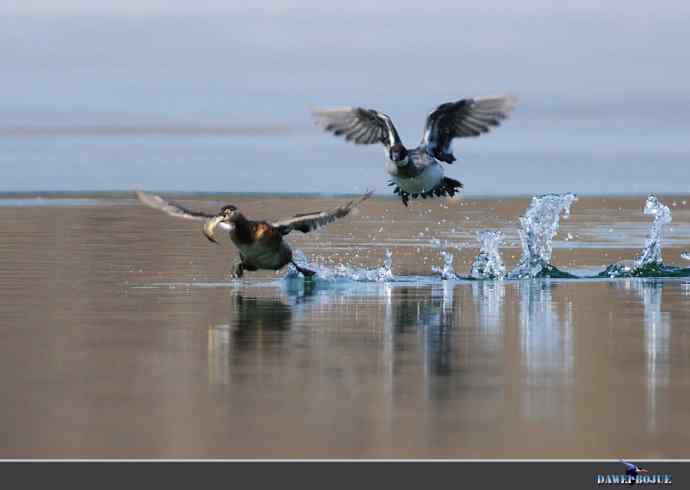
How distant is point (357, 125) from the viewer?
76.4ft

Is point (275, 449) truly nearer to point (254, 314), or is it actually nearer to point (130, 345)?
point (130, 345)

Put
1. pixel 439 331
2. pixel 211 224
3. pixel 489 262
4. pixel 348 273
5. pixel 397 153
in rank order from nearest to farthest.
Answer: pixel 439 331 < pixel 211 224 < pixel 397 153 < pixel 348 273 < pixel 489 262

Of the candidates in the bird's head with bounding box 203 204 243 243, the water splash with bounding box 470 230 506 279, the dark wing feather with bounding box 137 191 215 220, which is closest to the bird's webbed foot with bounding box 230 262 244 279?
the dark wing feather with bounding box 137 191 215 220

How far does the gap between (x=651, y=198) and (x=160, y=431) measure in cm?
1544

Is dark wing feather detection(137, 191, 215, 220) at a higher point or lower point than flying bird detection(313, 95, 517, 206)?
lower

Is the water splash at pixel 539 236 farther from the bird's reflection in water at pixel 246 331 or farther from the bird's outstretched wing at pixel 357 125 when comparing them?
the bird's reflection in water at pixel 246 331

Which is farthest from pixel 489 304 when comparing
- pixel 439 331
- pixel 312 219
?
pixel 312 219

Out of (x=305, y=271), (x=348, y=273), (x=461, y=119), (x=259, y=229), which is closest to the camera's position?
(x=259, y=229)

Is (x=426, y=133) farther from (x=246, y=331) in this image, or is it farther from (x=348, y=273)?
(x=246, y=331)

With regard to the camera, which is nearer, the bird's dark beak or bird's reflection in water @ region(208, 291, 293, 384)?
bird's reflection in water @ region(208, 291, 293, 384)

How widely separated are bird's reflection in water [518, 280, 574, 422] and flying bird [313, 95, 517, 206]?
2.36 m

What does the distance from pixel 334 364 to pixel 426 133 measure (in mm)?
9140

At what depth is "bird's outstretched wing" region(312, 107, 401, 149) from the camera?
23016mm
